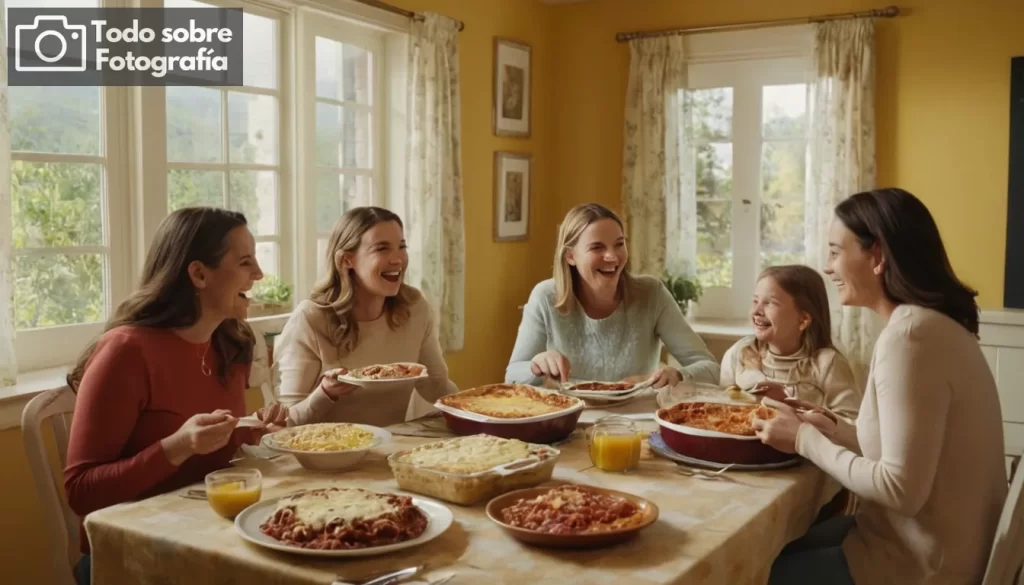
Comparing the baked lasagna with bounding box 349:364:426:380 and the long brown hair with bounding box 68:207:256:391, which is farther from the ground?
the long brown hair with bounding box 68:207:256:391

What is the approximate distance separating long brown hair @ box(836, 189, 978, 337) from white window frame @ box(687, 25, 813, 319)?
10.4 feet

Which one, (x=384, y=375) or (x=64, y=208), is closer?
(x=384, y=375)

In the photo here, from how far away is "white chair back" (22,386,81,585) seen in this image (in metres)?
1.97

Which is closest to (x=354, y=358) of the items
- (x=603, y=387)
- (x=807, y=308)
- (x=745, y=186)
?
(x=603, y=387)

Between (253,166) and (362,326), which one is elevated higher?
(253,166)

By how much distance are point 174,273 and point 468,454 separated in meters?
0.79

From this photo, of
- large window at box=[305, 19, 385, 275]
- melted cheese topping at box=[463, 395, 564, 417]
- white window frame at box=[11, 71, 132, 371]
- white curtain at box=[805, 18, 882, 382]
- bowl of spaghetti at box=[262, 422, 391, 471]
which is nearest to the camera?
bowl of spaghetti at box=[262, 422, 391, 471]

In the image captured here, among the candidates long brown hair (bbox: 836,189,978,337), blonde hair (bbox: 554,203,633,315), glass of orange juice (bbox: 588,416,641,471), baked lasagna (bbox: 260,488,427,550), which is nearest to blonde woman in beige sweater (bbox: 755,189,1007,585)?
long brown hair (bbox: 836,189,978,337)

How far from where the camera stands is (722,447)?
1.95 m

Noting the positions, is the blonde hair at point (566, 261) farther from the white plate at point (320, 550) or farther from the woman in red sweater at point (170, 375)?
the white plate at point (320, 550)

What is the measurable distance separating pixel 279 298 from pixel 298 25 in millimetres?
1159

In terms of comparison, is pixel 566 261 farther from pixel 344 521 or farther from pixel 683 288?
pixel 683 288

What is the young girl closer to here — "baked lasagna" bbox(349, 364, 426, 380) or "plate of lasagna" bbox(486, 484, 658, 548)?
"baked lasagna" bbox(349, 364, 426, 380)

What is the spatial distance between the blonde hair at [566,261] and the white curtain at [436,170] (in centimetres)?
136
